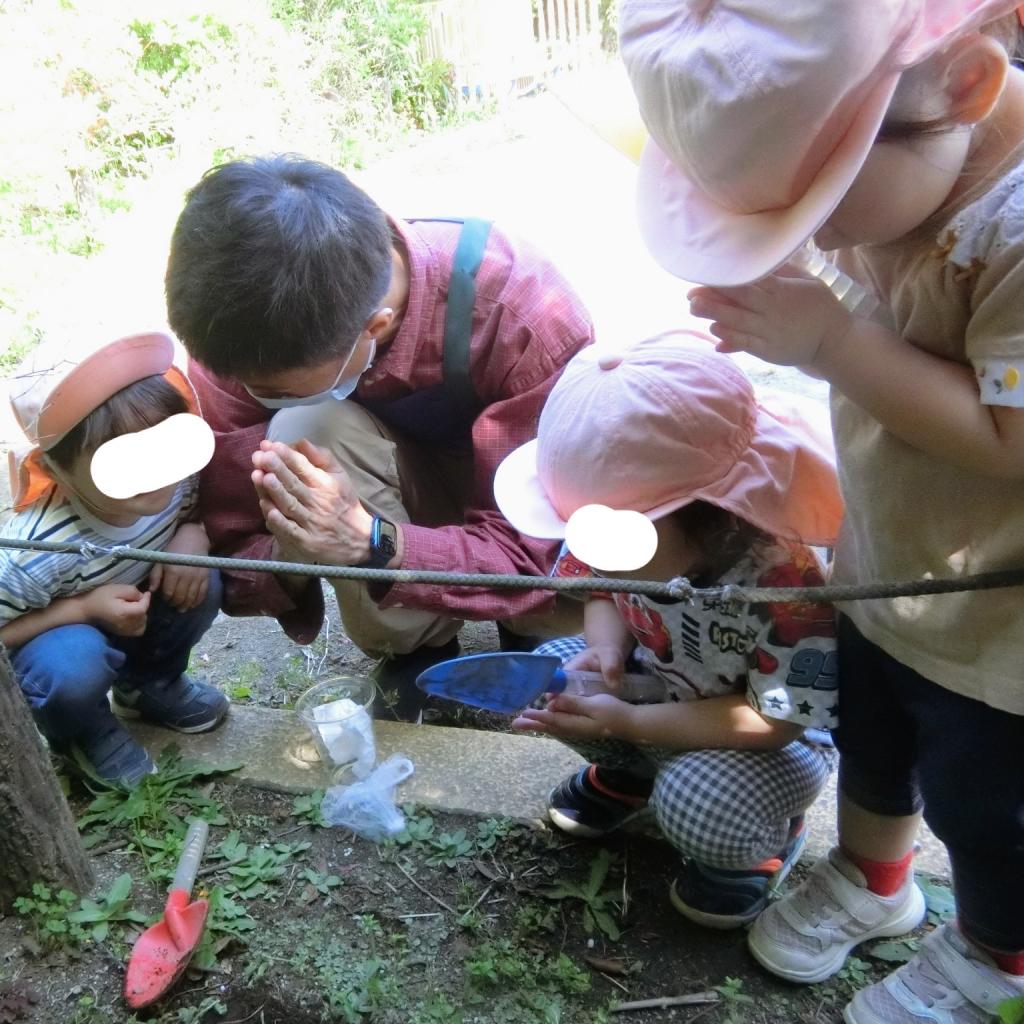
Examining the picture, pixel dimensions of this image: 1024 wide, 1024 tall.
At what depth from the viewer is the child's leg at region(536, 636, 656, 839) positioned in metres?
1.64

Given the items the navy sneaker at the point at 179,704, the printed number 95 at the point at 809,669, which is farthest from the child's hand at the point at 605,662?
the navy sneaker at the point at 179,704

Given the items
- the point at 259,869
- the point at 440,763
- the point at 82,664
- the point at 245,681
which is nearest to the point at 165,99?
the point at 245,681

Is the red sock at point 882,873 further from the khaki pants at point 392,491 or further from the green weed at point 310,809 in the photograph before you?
the green weed at point 310,809

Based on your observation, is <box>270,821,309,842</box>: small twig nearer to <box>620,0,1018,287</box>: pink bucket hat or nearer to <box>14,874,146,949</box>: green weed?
<box>14,874,146,949</box>: green weed

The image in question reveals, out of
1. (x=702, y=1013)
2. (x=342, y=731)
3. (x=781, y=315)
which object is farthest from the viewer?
(x=342, y=731)

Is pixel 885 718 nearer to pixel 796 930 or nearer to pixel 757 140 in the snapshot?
pixel 796 930

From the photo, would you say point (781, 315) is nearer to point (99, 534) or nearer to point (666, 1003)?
point (666, 1003)

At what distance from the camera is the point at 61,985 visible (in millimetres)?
1523

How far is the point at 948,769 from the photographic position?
1.18 m

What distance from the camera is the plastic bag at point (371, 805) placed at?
5.76 feet

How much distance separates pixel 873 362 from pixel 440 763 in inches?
49.7

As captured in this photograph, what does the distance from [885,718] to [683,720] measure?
288 millimetres

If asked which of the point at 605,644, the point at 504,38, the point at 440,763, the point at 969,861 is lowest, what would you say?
the point at 440,763

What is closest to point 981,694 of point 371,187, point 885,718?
point 885,718
